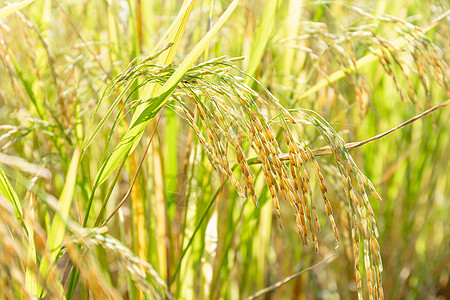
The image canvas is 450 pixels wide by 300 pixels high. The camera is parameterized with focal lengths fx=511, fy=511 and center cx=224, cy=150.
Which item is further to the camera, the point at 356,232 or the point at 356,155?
the point at 356,155

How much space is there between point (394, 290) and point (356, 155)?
41 centimetres

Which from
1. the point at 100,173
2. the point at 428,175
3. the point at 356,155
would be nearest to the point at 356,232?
the point at 100,173

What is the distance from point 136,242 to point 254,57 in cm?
43

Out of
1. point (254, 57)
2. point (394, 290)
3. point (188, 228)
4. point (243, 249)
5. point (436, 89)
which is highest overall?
point (254, 57)

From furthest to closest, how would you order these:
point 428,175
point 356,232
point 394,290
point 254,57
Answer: point 428,175
point 394,290
point 254,57
point 356,232

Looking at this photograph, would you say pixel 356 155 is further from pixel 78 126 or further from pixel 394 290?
pixel 78 126

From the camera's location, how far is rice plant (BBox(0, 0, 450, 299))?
607mm

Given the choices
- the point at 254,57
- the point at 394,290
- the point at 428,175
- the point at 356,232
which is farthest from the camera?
the point at 428,175

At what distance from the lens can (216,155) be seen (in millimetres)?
632

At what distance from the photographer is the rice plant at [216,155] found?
1.99 ft

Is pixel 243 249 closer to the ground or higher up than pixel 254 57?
closer to the ground

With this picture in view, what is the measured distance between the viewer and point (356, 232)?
2.16ft

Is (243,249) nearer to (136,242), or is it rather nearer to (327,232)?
(136,242)

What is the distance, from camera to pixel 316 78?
1.54 metres
